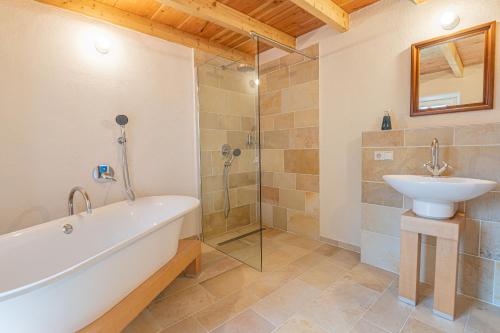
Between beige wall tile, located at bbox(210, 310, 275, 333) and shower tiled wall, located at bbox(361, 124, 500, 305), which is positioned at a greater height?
shower tiled wall, located at bbox(361, 124, 500, 305)

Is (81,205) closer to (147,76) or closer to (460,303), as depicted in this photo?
(147,76)

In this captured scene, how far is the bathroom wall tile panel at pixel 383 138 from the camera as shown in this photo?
1.98 metres

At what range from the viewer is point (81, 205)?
6.81 feet

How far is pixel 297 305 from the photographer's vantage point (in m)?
1.68

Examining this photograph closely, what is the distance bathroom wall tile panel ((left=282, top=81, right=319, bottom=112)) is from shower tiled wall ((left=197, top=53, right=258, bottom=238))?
51 cm

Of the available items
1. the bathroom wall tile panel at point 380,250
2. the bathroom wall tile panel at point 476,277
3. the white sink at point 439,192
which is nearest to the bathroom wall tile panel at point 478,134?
the white sink at point 439,192

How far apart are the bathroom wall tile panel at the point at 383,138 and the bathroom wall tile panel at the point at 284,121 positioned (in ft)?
3.35

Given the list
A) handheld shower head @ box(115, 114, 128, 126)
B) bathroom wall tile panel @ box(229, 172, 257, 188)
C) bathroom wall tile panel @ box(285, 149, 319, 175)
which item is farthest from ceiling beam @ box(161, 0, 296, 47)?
bathroom wall tile panel @ box(229, 172, 257, 188)

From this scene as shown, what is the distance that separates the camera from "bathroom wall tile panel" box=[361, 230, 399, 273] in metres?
2.08

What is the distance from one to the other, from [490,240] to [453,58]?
139 cm

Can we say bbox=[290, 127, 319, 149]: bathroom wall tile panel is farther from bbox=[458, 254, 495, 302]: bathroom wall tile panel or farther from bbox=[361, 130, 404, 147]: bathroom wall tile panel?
bbox=[458, 254, 495, 302]: bathroom wall tile panel

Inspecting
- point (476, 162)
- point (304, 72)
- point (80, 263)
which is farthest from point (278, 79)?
point (80, 263)

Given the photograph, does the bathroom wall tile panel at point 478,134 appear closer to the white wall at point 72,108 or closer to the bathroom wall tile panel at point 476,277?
the bathroom wall tile panel at point 476,277

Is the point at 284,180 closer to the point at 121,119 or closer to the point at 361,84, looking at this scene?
the point at 361,84
